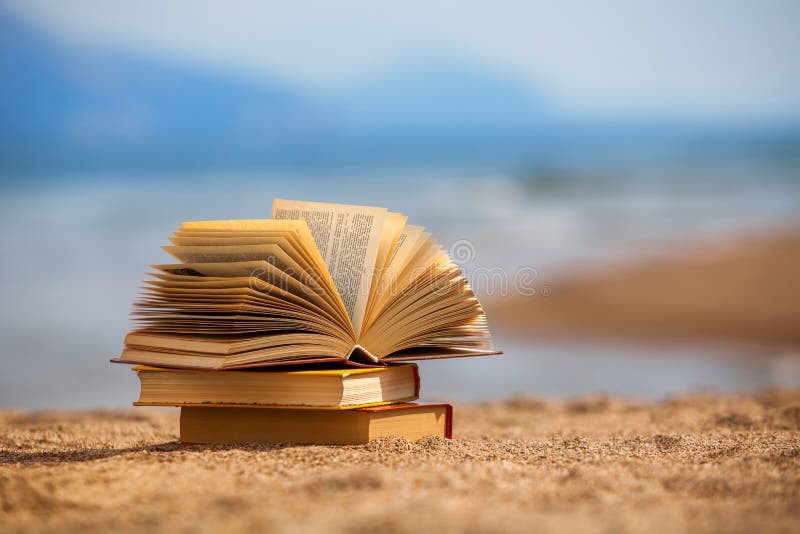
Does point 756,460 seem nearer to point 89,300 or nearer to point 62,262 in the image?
point 89,300

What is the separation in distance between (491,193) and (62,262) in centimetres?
1061

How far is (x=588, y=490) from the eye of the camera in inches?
90.6

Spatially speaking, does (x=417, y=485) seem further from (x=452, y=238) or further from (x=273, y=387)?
(x=452, y=238)

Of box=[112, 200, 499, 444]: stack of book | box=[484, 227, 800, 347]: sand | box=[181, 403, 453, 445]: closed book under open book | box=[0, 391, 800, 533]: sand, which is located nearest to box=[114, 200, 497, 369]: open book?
box=[112, 200, 499, 444]: stack of book

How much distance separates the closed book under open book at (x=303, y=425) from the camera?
2.97m

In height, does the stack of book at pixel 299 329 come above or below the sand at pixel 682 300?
below

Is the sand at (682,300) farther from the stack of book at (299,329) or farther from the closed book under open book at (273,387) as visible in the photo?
the closed book under open book at (273,387)

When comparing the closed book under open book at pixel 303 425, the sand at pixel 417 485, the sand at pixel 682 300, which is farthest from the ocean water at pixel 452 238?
the sand at pixel 417 485

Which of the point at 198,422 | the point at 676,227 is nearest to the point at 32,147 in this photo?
the point at 676,227

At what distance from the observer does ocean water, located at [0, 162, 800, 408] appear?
290 inches

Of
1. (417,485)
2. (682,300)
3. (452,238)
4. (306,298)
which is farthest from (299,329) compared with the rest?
(452,238)

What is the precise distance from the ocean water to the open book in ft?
10.9

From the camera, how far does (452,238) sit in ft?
47.6

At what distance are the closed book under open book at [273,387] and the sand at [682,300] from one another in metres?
7.25
